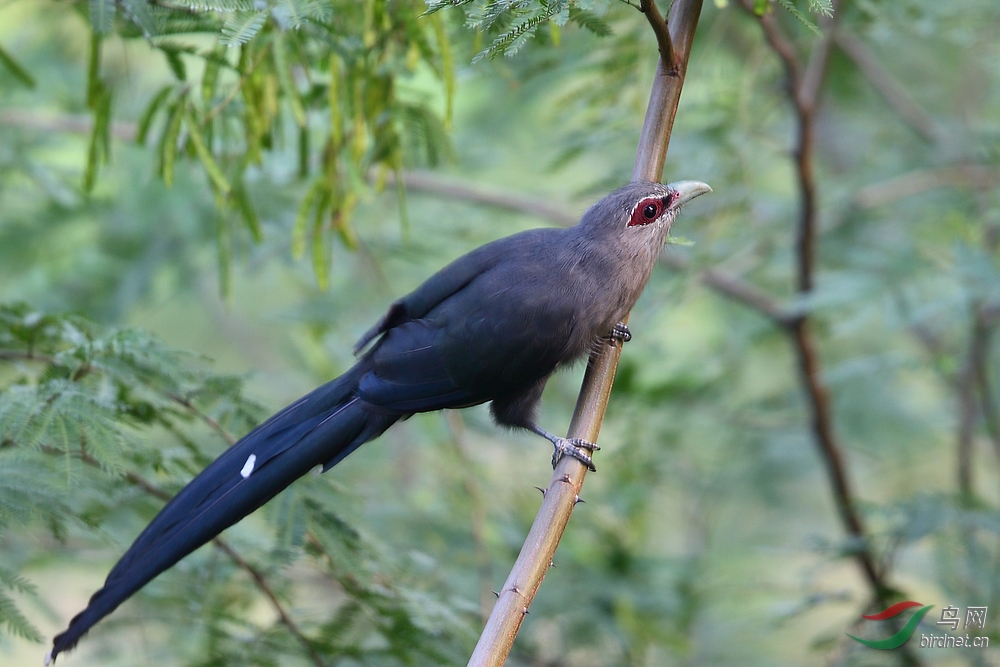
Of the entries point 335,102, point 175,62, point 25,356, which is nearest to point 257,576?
point 25,356

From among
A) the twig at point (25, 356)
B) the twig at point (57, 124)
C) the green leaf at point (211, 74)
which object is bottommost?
the twig at point (25, 356)

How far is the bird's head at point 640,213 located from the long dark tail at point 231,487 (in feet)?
3.39

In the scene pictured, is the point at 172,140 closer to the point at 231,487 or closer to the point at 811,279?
the point at 231,487

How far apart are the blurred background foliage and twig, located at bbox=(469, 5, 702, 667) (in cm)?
27

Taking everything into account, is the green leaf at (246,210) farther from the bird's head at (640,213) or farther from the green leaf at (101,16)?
the bird's head at (640,213)

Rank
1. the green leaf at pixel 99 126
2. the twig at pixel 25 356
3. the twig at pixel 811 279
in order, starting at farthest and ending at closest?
the twig at pixel 811 279 → the green leaf at pixel 99 126 → the twig at pixel 25 356

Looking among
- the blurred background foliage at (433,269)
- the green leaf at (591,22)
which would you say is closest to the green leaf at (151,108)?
the blurred background foliage at (433,269)

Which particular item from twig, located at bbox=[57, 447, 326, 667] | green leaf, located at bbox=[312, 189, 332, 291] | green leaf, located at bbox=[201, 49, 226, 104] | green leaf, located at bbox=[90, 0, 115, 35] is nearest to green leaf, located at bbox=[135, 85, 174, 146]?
green leaf, located at bbox=[201, 49, 226, 104]

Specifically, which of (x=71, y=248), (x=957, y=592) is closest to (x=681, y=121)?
(x=957, y=592)

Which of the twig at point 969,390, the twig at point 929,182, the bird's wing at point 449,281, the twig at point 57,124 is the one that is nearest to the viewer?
the bird's wing at point 449,281

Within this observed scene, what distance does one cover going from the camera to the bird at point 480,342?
2.54 metres

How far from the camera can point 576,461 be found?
2.34m

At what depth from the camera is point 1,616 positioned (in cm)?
213

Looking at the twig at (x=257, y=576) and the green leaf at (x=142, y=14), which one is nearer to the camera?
the green leaf at (x=142, y=14)
